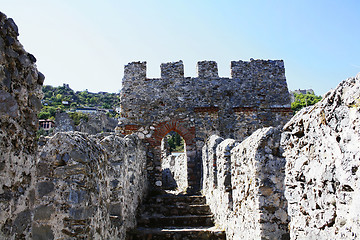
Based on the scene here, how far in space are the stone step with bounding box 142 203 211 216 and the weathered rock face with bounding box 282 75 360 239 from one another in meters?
5.81

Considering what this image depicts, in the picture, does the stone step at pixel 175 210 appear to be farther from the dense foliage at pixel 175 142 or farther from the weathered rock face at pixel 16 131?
the dense foliage at pixel 175 142

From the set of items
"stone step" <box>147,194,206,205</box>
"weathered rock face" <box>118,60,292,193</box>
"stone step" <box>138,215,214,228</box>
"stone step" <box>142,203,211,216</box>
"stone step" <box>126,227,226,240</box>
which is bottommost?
"stone step" <box>126,227,226,240</box>

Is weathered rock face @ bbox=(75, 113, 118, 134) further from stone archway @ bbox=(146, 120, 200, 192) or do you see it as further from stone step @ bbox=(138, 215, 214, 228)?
stone step @ bbox=(138, 215, 214, 228)

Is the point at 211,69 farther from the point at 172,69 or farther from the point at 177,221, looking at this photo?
the point at 177,221

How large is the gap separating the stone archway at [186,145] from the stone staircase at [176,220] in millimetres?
1516

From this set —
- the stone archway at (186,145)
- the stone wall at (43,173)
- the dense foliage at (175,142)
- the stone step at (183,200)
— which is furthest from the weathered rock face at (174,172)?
the dense foliage at (175,142)

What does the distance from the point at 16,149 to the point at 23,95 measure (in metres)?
0.39

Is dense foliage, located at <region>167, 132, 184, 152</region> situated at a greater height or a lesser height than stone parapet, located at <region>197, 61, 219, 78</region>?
lesser

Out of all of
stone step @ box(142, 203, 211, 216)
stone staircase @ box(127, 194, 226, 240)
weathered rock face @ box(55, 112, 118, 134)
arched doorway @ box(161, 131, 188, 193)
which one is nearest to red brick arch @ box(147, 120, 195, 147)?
arched doorway @ box(161, 131, 188, 193)

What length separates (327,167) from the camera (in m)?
1.92

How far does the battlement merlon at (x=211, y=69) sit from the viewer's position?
11477mm

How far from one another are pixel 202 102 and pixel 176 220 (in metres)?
4.91

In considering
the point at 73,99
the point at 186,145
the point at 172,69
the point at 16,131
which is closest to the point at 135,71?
the point at 172,69

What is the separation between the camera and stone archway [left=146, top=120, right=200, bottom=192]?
1037 centimetres
